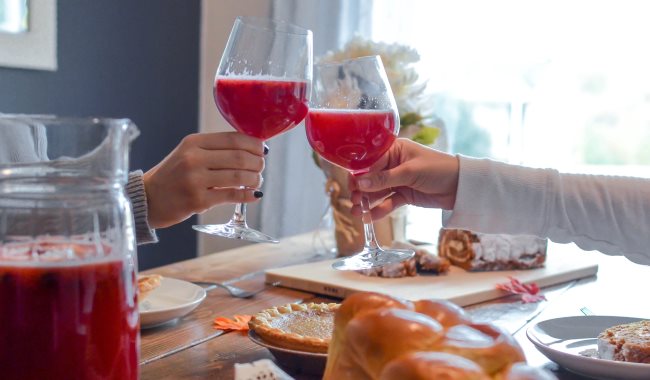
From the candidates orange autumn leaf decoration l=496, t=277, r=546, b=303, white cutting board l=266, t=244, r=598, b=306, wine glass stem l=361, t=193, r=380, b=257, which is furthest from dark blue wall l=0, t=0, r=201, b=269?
orange autumn leaf decoration l=496, t=277, r=546, b=303

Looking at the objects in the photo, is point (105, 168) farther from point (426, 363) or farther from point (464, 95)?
point (464, 95)

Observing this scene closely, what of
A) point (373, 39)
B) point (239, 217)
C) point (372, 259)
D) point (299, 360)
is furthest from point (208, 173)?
point (373, 39)

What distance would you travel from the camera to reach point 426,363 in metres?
0.55

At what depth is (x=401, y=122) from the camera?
2061mm

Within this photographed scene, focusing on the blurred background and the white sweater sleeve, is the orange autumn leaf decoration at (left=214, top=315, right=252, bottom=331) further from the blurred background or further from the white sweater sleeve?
the blurred background

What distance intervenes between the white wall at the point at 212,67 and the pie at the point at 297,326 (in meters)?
2.52

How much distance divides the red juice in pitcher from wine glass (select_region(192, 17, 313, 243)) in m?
0.62

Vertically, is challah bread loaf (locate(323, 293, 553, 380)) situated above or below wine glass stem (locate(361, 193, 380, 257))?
above

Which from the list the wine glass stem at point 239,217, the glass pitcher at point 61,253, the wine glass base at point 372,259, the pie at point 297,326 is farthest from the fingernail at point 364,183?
the glass pitcher at point 61,253

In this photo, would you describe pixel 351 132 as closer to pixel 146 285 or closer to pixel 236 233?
pixel 236 233

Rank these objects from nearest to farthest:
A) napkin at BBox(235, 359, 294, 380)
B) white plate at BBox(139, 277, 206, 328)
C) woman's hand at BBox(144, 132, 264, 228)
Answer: napkin at BBox(235, 359, 294, 380) < white plate at BBox(139, 277, 206, 328) < woman's hand at BBox(144, 132, 264, 228)

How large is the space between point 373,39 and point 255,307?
2.03m

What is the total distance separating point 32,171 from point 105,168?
0.19 feet

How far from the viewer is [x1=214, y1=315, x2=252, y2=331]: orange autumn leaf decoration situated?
4.07ft
